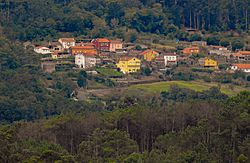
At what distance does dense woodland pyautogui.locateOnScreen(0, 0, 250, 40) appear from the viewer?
61844 millimetres

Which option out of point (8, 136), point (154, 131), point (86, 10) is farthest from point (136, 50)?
point (8, 136)

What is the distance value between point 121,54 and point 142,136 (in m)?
22.5

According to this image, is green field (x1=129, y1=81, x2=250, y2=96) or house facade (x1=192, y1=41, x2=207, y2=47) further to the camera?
house facade (x1=192, y1=41, x2=207, y2=47)

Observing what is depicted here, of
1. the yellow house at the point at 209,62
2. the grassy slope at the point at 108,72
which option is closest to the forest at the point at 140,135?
the grassy slope at the point at 108,72

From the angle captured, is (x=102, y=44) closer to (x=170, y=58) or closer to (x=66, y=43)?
(x=66, y=43)

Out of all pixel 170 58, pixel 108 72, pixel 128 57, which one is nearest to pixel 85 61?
pixel 108 72

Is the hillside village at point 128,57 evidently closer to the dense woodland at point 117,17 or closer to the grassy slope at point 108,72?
the grassy slope at point 108,72

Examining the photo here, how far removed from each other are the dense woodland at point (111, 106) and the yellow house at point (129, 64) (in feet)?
12.4

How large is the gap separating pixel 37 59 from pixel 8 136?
22.8 meters

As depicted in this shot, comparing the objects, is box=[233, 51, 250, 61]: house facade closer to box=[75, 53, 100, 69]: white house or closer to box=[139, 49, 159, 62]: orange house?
box=[139, 49, 159, 62]: orange house

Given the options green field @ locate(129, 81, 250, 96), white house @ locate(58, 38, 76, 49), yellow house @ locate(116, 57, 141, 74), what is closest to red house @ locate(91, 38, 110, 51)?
white house @ locate(58, 38, 76, 49)

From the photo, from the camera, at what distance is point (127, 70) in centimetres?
5581

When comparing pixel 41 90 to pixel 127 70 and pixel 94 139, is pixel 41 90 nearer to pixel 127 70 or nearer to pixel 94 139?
pixel 127 70

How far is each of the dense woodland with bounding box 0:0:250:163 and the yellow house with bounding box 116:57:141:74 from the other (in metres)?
3.78
